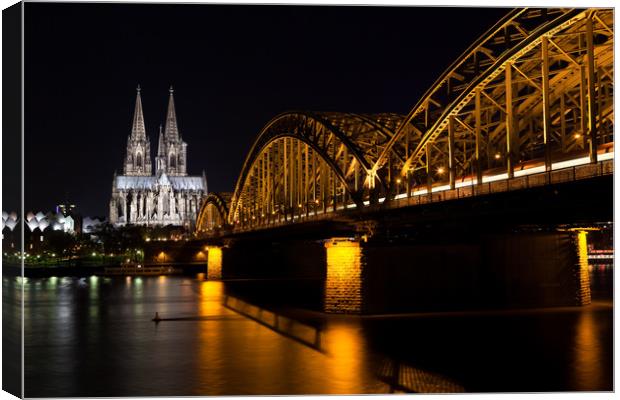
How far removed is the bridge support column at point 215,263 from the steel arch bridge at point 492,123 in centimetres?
1477

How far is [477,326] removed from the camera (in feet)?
131

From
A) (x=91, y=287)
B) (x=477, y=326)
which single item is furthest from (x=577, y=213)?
(x=91, y=287)

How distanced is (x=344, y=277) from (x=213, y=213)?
4420 inches

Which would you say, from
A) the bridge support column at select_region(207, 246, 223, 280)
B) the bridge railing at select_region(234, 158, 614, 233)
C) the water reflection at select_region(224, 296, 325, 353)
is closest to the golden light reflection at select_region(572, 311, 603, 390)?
the bridge railing at select_region(234, 158, 614, 233)

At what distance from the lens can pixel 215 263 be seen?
102062mm

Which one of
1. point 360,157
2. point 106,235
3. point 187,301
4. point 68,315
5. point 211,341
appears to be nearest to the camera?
point 211,341

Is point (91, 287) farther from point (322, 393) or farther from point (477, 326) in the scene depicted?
point (322, 393)

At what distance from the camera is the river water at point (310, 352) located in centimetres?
2611

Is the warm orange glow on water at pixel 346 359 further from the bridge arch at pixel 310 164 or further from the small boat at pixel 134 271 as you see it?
the small boat at pixel 134 271

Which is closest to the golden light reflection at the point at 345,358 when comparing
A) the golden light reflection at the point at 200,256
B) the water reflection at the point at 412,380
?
the water reflection at the point at 412,380

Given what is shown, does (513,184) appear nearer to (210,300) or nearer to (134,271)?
(210,300)

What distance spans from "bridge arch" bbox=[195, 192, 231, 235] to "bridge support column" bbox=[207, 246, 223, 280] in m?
7.99

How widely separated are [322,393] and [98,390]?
672 cm

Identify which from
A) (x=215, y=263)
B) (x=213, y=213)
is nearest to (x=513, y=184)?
(x=215, y=263)
